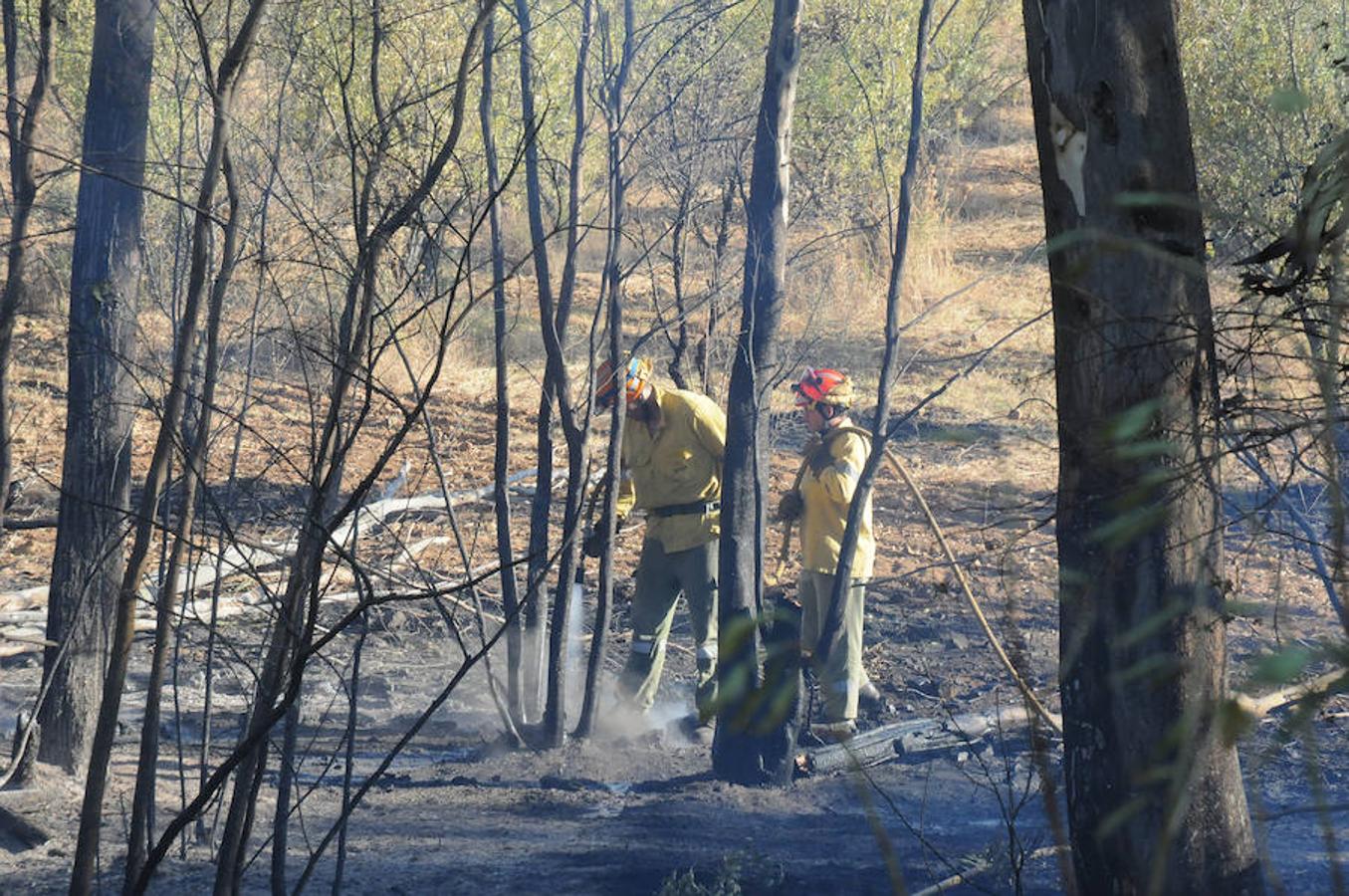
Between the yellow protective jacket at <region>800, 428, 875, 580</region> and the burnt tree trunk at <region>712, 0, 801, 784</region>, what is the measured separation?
33.5 inches

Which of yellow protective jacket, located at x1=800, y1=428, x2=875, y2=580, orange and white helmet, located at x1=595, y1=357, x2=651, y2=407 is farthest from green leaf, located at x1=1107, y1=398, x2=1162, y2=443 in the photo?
yellow protective jacket, located at x1=800, y1=428, x2=875, y2=580

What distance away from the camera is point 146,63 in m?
5.85

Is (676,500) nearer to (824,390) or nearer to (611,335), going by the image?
(824,390)

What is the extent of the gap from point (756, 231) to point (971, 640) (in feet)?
13.1

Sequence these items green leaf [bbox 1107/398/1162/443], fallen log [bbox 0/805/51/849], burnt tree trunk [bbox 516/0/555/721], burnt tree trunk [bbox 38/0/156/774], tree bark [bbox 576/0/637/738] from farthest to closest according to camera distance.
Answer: tree bark [bbox 576/0/637/738] → burnt tree trunk [bbox 516/0/555/721] → burnt tree trunk [bbox 38/0/156/774] → fallen log [bbox 0/805/51/849] → green leaf [bbox 1107/398/1162/443]

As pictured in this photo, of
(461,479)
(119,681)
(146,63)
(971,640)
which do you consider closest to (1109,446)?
(119,681)

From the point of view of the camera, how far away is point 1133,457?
9.25ft

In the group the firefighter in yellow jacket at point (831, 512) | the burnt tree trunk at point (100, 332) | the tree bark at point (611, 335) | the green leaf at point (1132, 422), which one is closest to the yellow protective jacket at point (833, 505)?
the firefighter in yellow jacket at point (831, 512)

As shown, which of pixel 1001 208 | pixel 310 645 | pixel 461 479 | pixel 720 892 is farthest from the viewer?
pixel 1001 208

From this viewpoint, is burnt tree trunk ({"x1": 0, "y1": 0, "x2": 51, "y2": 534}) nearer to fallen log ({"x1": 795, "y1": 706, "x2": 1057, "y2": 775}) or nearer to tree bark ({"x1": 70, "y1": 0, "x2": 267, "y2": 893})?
tree bark ({"x1": 70, "y1": 0, "x2": 267, "y2": 893})

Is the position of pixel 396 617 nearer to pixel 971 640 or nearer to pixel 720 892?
pixel 971 640

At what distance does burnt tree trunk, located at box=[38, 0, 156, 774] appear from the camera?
579 cm

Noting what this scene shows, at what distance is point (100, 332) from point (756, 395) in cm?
289

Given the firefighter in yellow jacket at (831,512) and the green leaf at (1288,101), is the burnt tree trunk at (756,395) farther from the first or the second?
the green leaf at (1288,101)
